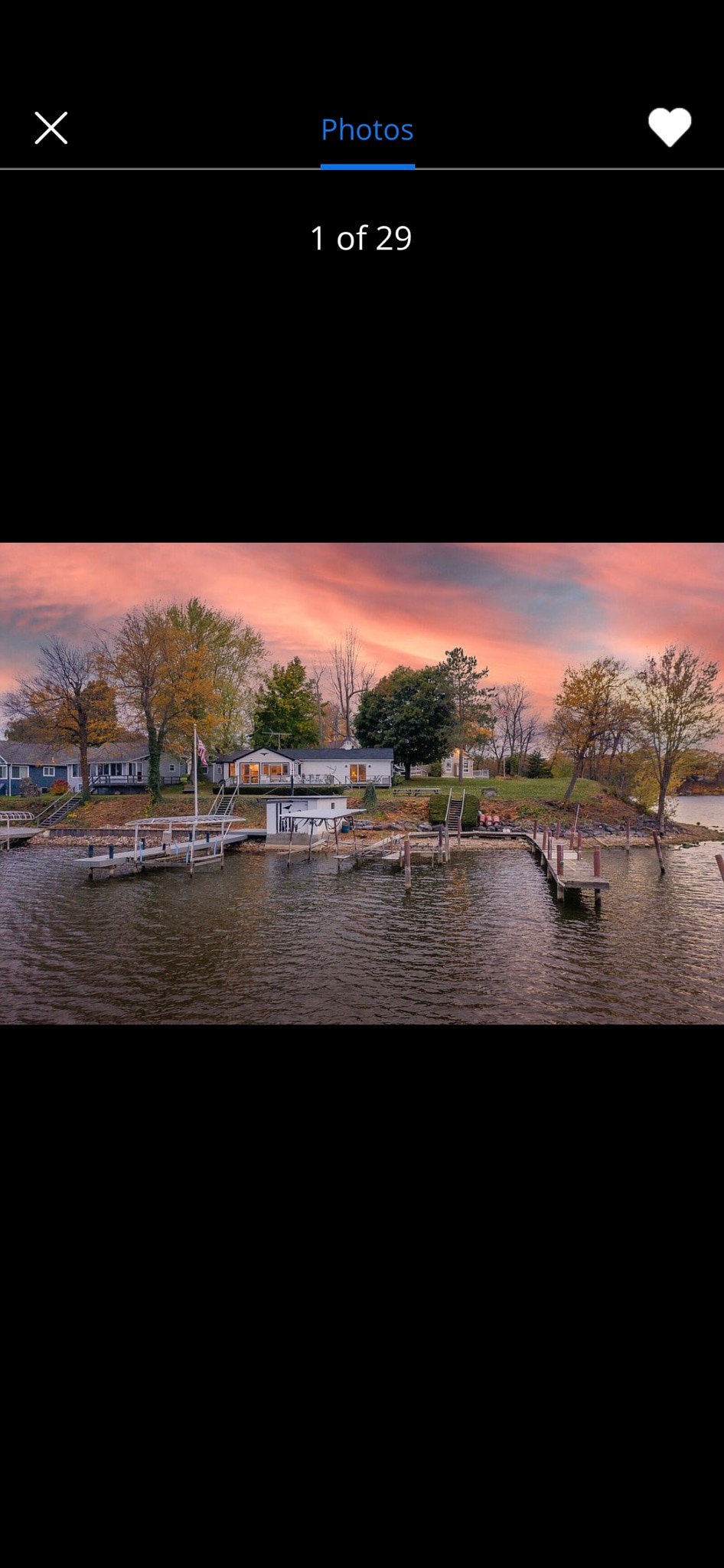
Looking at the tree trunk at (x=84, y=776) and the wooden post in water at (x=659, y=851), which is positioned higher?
the tree trunk at (x=84, y=776)

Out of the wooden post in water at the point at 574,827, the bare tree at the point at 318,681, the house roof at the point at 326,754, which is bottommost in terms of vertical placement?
the wooden post in water at the point at 574,827

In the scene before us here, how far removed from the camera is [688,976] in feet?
16.1

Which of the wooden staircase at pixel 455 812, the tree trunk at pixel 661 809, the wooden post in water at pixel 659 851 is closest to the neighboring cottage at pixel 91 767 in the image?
the wooden staircase at pixel 455 812
